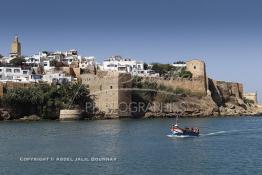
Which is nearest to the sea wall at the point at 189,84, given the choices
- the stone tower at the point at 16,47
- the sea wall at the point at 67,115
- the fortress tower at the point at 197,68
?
the fortress tower at the point at 197,68

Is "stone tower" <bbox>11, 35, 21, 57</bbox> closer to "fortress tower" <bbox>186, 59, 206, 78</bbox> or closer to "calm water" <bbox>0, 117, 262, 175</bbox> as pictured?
"fortress tower" <bbox>186, 59, 206, 78</bbox>

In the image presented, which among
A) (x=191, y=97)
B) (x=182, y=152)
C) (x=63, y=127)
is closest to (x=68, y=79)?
(x=191, y=97)

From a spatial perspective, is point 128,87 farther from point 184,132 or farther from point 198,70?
point 184,132

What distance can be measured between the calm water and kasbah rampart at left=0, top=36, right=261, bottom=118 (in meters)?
11.2

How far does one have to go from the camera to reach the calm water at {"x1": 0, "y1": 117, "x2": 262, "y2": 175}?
74.4ft

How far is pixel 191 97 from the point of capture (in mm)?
63531

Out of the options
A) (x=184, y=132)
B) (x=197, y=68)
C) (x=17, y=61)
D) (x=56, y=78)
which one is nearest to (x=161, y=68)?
(x=197, y=68)

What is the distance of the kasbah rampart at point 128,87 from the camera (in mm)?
53031

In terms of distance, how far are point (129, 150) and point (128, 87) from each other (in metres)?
26.0

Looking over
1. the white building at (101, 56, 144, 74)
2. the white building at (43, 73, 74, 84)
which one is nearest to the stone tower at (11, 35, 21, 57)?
the white building at (101, 56, 144, 74)

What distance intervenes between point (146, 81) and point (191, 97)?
6361 millimetres

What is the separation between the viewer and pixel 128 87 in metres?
→ 54.2

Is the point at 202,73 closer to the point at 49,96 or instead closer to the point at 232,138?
the point at 49,96

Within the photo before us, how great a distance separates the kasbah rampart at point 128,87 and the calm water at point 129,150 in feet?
36.6
